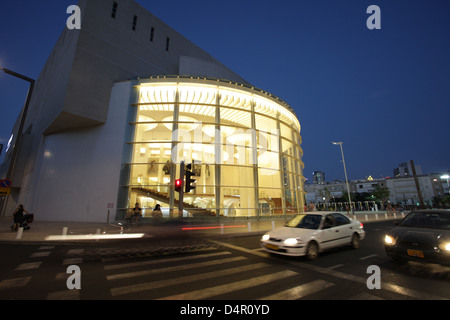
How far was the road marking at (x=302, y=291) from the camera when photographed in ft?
11.8

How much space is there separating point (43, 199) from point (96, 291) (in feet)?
80.0

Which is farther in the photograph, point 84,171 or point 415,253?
point 84,171

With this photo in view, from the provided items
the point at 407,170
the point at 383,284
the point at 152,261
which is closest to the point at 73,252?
the point at 152,261

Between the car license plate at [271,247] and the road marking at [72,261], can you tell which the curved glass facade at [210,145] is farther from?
the car license plate at [271,247]

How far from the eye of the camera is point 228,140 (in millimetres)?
26547

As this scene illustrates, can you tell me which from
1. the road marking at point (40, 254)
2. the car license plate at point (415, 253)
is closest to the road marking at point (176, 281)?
the car license plate at point (415, 253)

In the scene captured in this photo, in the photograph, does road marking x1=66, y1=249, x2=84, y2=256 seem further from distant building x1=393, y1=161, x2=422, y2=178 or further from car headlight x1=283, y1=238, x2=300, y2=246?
distant building x1=393, y1=161, x2=422, y2=178

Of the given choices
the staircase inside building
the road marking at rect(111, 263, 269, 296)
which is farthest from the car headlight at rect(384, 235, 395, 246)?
the staircase inside building

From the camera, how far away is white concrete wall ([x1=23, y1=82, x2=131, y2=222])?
20.0 meters

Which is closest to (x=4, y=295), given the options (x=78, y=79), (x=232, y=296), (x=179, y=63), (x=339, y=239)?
(x=232, y=296)

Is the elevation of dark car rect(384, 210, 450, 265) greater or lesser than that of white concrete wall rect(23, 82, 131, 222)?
lesser

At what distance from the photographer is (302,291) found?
386 centimetres

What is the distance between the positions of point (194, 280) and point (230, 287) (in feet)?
2.92

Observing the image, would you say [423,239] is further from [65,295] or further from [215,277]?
[65,295]
